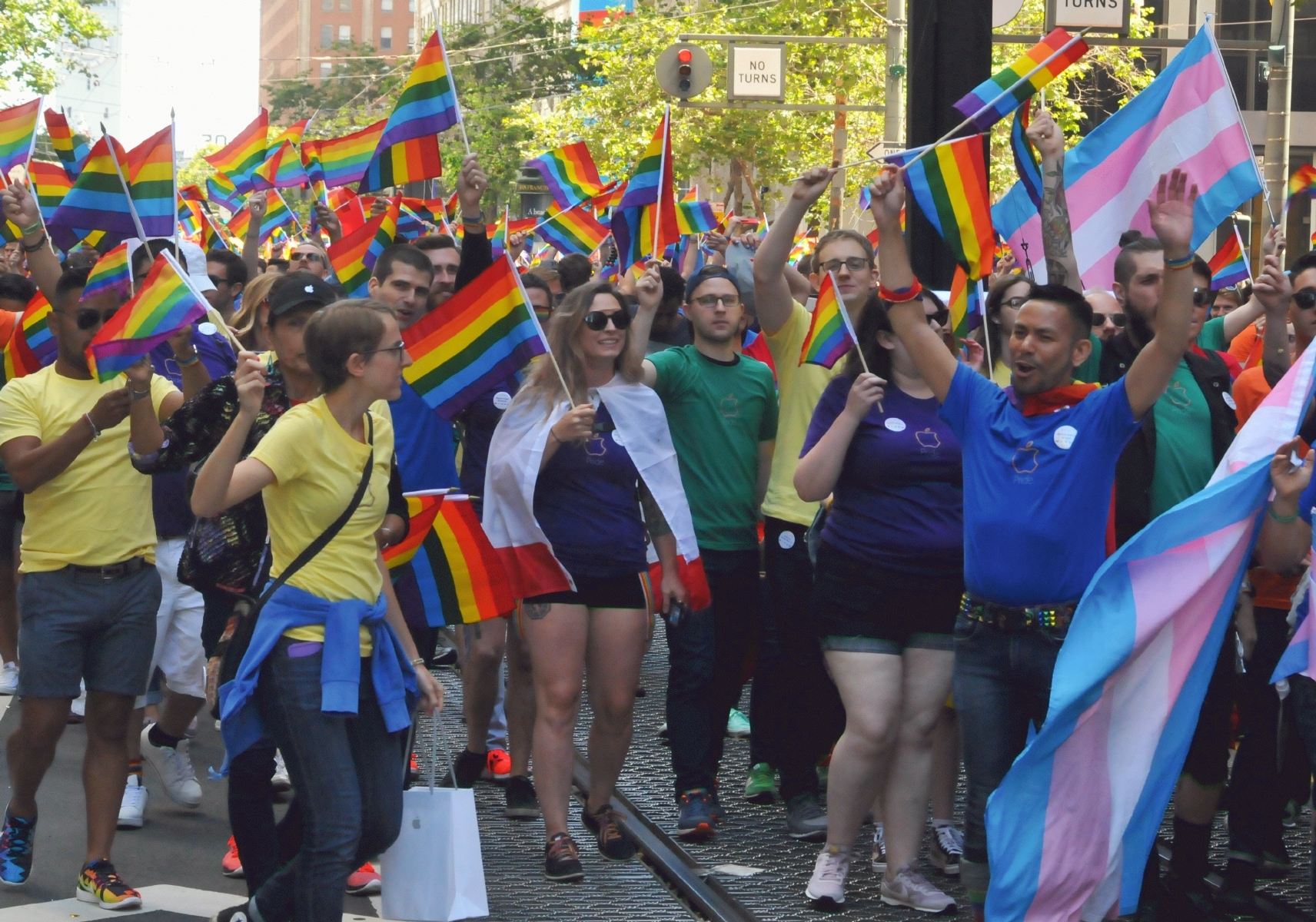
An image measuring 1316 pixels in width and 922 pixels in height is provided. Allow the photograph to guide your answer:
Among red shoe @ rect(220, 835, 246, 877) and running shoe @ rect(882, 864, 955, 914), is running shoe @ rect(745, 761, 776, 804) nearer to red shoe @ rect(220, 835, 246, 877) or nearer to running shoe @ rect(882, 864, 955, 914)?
running shoe @ rect(882, 864, 955, 914)

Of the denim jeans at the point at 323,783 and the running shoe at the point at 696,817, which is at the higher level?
the denim jeans at the point at 323,783

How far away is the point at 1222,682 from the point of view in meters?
5.55

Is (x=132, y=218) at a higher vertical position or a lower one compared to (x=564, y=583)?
higher

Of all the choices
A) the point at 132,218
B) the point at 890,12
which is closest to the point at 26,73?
the point at 890,12

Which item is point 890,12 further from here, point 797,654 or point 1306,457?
point 1306,457

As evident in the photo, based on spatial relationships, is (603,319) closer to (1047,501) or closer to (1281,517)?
(1047,501)

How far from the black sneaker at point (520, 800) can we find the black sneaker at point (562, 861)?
85 centimetres

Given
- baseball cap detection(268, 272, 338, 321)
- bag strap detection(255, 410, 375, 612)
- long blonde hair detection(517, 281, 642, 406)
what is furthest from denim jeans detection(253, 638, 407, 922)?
long blonde hair detection(517, 281, 642, 406)

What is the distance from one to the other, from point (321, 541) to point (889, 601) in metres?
1.97

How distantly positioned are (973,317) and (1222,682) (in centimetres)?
209

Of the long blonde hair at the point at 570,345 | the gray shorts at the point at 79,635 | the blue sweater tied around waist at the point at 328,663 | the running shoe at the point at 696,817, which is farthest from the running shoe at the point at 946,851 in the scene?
the gray shorts at the point at 79,635

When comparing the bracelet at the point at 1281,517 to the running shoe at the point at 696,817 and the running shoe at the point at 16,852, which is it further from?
the running shoe at the point at 16,852

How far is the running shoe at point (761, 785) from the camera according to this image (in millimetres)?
7285

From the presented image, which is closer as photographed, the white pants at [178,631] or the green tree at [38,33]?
the white pants at [178,631]
